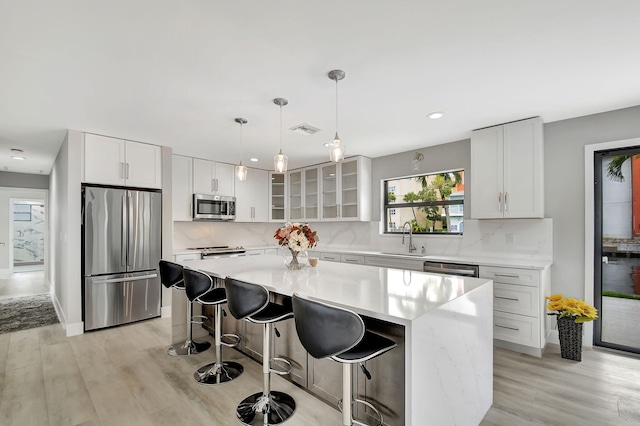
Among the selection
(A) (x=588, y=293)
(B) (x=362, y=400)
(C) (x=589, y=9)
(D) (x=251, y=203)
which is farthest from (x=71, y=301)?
(A) (x=588, y=293)

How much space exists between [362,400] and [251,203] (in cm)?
455

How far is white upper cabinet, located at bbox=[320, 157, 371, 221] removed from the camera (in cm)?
500

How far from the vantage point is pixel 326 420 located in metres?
2.03

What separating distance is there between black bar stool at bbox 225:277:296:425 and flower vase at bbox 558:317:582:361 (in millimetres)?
2629

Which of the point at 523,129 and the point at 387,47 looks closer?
the point at 387,47

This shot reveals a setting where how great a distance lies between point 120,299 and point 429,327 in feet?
13.1

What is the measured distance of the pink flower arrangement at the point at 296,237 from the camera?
2.74 metres

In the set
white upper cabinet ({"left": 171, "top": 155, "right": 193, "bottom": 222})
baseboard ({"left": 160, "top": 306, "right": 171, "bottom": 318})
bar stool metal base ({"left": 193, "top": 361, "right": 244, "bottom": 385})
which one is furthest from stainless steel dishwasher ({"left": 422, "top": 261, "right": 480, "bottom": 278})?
white upper cabinet ({"left": 171, "top": 155, "right": 193, "bottom": 222})

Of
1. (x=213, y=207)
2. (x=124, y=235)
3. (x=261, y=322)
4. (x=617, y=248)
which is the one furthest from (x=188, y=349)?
(x=617, y=248)

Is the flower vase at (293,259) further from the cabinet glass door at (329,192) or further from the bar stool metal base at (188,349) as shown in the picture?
the cabinet glass door at (329,192)

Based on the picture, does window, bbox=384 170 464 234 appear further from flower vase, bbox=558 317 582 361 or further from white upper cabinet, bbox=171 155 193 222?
white upper cabinet, bbox=171 155 193 222

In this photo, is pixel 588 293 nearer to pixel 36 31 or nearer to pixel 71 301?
pixel 36 31

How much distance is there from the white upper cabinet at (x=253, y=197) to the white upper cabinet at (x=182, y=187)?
904 mm

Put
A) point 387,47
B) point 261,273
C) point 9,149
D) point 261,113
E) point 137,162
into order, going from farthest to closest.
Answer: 1. point 9,149
2. point 137,162
3. point 261,113
4. point 261,273
5. point 387,47
